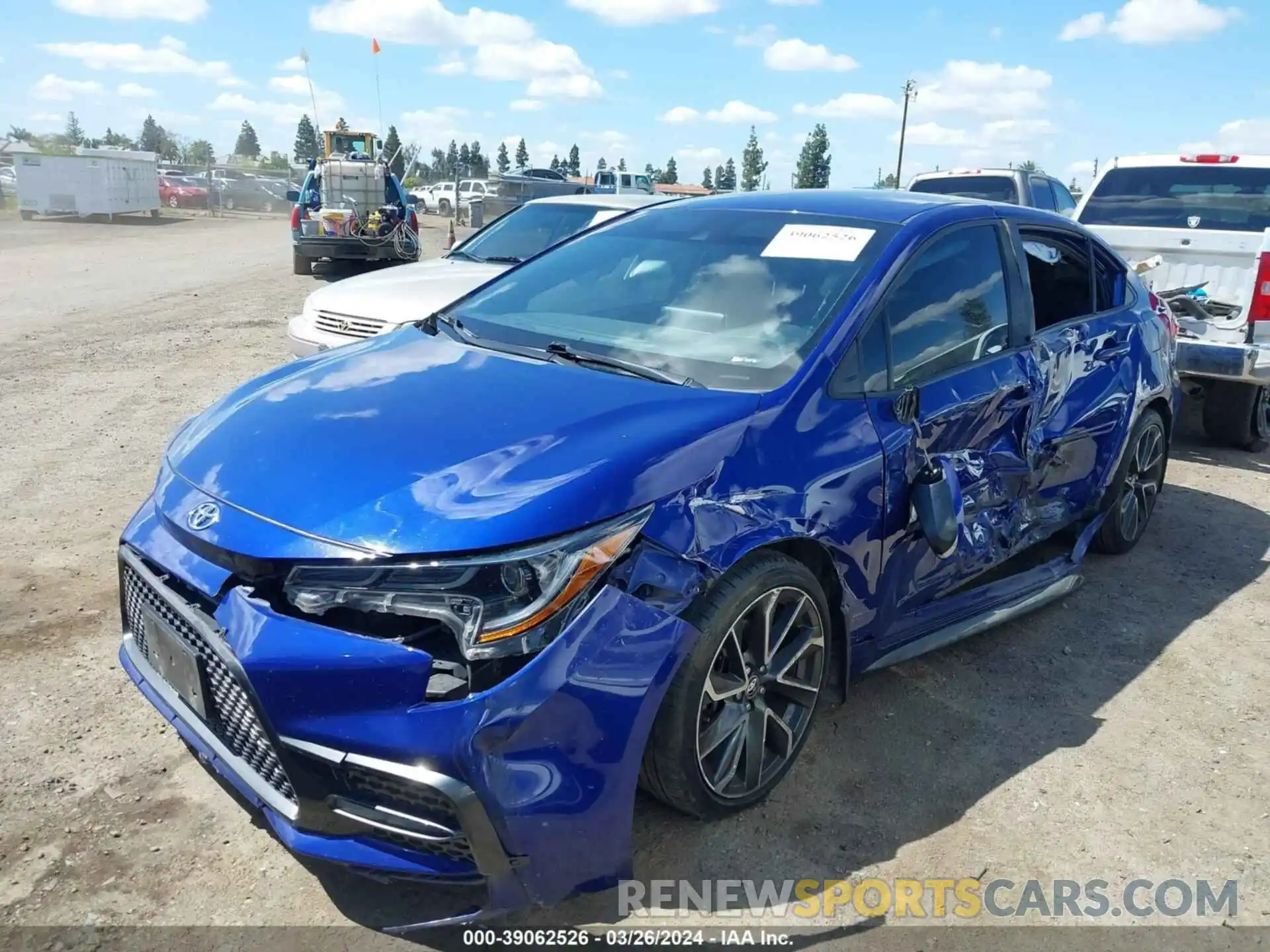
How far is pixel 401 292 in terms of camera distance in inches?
280

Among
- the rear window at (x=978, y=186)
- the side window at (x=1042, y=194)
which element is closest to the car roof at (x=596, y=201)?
the rear window at (x=978, y=186)

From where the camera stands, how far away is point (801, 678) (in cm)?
303

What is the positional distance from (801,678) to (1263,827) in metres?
1.51

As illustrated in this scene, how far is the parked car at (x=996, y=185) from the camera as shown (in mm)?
11578

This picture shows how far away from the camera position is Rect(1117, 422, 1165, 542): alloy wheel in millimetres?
5035

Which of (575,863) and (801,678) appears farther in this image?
(801,678)

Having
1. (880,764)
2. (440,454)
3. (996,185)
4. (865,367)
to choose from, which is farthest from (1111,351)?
(996,185)

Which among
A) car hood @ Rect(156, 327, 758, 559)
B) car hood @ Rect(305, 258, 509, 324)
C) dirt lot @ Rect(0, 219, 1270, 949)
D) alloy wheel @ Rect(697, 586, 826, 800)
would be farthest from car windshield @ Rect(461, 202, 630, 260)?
alloy wheel @ Rect(697, 586, 826, 800)

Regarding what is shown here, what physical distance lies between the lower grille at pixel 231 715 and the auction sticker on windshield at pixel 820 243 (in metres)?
2.21

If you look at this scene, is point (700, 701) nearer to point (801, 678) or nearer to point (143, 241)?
point (801, 678)

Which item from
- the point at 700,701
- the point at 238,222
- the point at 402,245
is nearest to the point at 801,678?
the point at 700,701

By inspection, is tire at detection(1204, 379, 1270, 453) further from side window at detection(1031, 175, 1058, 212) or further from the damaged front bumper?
the damaged front bumper

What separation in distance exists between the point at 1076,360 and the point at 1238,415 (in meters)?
3.94

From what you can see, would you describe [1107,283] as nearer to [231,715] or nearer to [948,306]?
[948,306]
